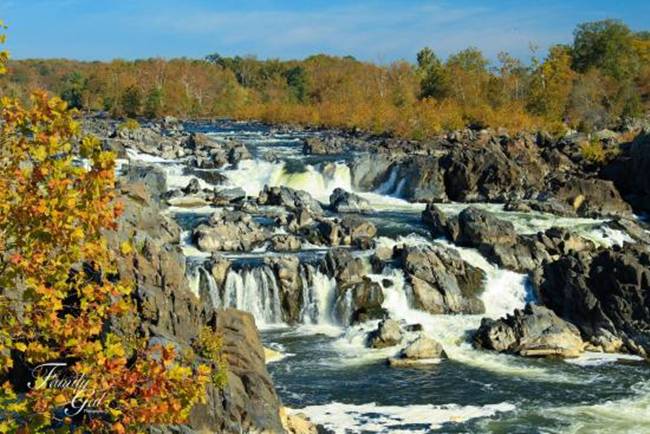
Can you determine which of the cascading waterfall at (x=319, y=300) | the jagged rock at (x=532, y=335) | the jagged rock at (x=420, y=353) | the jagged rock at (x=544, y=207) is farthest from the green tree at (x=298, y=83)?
the jagged rock at (x=420, y=353)

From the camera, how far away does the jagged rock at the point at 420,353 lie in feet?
85.8

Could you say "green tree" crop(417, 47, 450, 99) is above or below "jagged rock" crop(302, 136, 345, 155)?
above

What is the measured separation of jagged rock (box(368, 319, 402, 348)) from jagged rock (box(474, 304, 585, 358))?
2.86m

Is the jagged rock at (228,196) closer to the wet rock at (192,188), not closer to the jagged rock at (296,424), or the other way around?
the wet rock at (192,188)

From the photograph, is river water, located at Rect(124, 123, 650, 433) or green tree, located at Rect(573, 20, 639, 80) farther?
green tree, located at Rect(573, 20, 639, 80)

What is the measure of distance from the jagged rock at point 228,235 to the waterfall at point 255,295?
15.6ft

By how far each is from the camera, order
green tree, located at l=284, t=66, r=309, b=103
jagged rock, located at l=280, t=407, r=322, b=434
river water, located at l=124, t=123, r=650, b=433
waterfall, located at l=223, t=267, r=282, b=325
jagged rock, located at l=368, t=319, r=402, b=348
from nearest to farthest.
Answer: jagged rock, located at l=280, t=407, r=322, b=434, river water, located at l=124, t=123, r=650, b=433, jagged rock, located at l=368, t=319, r=402, b=348, waterfall, located at l=223, t=267, r=282, b=325, green tree, located at l=284, t=66, r=309, b=103

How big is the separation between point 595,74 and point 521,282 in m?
63.5

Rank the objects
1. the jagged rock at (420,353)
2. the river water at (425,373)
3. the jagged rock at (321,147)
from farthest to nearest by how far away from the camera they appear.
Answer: the jagged rock at (321,147), the jagged rock at (420,353), the river water at (425,373)

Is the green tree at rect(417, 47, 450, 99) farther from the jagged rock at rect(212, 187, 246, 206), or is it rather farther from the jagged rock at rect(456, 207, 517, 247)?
the jagged rock at rect(456, 207, 517, 247)

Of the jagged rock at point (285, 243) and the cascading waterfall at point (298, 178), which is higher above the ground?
the cascading waterfall at point (298, 178)

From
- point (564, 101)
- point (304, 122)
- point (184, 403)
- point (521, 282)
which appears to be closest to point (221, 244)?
point (521, 282)

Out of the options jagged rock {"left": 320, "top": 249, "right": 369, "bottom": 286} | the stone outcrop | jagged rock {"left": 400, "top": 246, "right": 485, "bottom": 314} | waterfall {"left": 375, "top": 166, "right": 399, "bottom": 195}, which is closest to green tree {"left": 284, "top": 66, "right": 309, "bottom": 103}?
waterfall {"left": 375, "top": 166, "right": 399, "bottom": 195}

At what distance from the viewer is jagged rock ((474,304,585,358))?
27.6m
